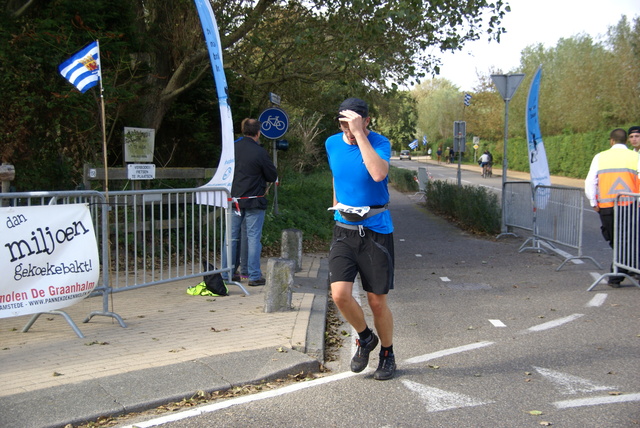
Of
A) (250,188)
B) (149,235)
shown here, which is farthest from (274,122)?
(149,235)

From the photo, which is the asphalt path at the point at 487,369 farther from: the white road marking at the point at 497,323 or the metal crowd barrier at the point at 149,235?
the metal crowd barrier at the point at 149,235

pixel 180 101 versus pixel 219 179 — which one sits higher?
pixel 180 101

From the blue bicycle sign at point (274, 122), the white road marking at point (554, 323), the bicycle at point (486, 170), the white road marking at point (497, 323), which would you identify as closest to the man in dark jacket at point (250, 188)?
the white road marking at point (497, 323)

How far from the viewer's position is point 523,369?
516 cm

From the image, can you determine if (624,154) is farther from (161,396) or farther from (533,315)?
(161,396)

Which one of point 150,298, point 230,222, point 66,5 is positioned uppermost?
point 66,5

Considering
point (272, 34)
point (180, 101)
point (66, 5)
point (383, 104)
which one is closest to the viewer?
point (66, 5)

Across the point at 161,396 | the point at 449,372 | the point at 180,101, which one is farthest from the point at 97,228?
the point at 180,101

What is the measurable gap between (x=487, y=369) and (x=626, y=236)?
427cm

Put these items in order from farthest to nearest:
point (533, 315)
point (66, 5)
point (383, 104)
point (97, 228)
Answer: point (383, 104), point (66, 5), point (533, 315), point (97, 228)

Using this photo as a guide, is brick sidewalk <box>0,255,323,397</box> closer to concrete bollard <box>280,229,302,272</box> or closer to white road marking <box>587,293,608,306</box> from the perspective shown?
concrete bollard <box>280,229,302,272</box>

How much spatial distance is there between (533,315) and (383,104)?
15.7 meters

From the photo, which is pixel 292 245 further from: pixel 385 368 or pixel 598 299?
pixel 385 368

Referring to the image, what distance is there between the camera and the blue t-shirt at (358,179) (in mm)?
4703
